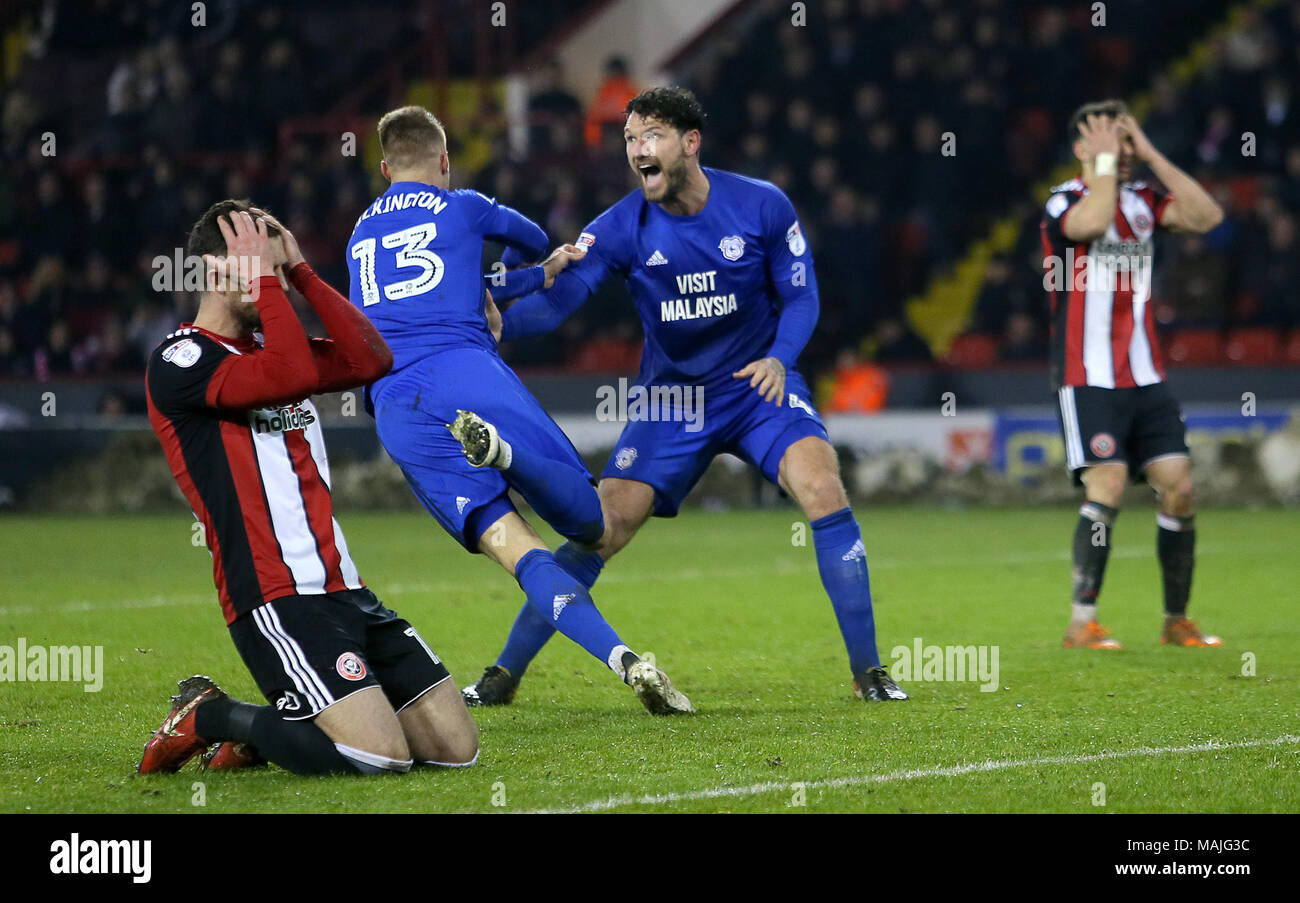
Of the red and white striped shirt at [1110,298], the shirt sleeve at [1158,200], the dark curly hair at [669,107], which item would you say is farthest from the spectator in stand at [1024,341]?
the dark curly hair at [669,107]

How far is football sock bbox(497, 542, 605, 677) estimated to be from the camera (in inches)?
243

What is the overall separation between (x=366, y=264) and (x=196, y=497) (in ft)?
4.40

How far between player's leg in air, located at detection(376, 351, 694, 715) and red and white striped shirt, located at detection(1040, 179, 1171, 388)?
10.1ft

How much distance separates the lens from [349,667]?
4.70 m

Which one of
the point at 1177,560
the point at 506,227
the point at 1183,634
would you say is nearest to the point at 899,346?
the point at 1177,560

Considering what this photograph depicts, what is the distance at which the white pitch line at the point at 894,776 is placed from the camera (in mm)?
4207

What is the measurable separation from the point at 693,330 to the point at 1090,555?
2358 millimetres

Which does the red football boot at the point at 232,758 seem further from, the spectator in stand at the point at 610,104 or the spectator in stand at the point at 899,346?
the spectator in stand at the point at 610,104

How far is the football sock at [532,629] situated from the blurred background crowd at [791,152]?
1073cm

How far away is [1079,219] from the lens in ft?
25.0

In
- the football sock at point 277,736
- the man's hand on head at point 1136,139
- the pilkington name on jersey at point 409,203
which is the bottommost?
the football sock at point 277,736

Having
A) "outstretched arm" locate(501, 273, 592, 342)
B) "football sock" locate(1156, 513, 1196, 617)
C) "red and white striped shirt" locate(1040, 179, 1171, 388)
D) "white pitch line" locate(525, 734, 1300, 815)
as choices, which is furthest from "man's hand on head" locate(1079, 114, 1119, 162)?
"white pitch line" locate(525, 734, 1300, 815)

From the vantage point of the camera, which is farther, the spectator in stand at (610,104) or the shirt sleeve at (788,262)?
the spectator in stand at (610,104)

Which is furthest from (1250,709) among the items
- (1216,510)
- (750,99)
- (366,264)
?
(750,99)
